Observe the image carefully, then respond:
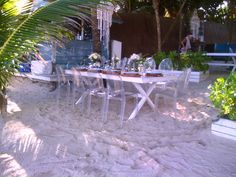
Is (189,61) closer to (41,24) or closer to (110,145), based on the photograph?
(110,145)

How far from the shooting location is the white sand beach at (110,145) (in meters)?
3.01

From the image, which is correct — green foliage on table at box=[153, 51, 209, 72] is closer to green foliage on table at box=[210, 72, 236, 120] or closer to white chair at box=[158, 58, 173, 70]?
white chair at box=[158, 58, 173, 70]

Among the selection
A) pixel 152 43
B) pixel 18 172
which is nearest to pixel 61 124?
pixel 18 172

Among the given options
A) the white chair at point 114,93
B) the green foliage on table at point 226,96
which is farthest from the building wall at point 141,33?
the green foliage on table at point 226,96

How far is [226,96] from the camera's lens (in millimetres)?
3957

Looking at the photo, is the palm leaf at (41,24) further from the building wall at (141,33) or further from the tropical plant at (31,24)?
the building wall at (141,33)

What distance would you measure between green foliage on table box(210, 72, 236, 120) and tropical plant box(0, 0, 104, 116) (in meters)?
2.43

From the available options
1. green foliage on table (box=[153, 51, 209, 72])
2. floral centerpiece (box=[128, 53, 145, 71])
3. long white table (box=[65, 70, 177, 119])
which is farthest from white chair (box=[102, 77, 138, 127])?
green foliage on table (box=[153, 51, 209, 72])

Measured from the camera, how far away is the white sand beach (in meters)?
3.01

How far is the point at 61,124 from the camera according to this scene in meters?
4.58

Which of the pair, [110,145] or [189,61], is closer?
[110,145]

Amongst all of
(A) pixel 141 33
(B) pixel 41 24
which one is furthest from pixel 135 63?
(A) pixel 141 33

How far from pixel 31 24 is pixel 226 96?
9.23 feet

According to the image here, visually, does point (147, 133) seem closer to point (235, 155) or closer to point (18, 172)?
point (235, 155)
